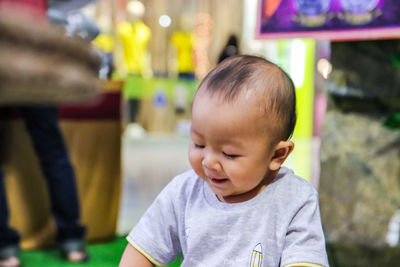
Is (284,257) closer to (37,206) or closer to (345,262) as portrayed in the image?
(345,262)

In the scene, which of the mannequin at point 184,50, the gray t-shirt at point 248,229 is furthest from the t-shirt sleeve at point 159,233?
the mannequin at point 184,50

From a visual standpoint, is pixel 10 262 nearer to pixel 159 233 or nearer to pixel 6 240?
pixel 6 240

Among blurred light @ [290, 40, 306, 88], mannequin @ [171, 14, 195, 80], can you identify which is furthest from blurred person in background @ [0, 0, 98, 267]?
blurred light @ [290, 40, 306, 88]

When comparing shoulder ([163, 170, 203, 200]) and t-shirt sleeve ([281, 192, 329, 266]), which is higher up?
shoulder ([163, 170, 203, 200])

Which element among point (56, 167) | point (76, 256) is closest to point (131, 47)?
point (56, 167)

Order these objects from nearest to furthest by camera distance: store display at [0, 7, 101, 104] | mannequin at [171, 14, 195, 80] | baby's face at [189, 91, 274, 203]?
store display at [0, 7, 101, 104] → baby's face at [189, 91, 274, 203] → mannequin at [171, 14, 195, 80]

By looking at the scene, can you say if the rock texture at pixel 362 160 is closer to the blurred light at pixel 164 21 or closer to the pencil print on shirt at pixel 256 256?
the pencil print on shirt at pixel 256 256

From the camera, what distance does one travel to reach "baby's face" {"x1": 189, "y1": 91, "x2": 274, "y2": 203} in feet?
2.53

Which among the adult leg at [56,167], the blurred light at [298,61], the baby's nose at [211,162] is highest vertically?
the baby's nose at [211,162]

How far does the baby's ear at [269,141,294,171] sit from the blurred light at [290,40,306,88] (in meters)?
7.18

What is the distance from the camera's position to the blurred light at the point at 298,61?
7.90 metres

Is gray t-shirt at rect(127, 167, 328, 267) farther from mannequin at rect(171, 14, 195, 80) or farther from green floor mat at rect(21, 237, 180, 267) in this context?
mannequin at rect(171, 14, 195, 80)

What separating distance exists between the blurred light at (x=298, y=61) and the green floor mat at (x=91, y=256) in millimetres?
6163

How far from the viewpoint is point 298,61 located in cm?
802
